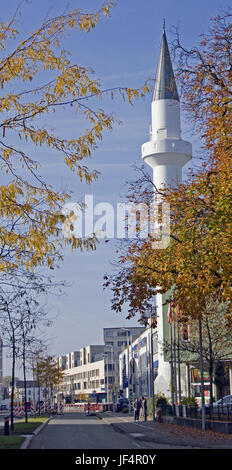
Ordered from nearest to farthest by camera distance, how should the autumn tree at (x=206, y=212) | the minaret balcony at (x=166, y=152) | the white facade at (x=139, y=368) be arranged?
the autumn tree at (x=206, y=212) < the white facade at (x=139, y=368) < the minaret balcony at (x=166, y=152)

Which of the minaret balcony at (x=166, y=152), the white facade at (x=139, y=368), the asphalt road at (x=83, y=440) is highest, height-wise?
the minaret balcony at (x=166, y=152)

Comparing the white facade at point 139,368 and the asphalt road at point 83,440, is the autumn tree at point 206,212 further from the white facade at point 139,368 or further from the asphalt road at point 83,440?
the white facade at point 139,368

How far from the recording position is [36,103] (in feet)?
47.8

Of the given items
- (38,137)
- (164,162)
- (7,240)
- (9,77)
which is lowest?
(7,240)

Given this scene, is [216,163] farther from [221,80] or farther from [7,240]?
[7,240]

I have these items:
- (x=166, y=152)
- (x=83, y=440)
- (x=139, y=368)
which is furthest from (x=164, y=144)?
(x=83, y=440)

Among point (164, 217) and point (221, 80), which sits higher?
point (221, 80)

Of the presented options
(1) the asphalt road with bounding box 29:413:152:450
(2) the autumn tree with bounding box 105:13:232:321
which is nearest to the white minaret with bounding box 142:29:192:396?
(1) the asphalt road with bounding box 29:413:152:450

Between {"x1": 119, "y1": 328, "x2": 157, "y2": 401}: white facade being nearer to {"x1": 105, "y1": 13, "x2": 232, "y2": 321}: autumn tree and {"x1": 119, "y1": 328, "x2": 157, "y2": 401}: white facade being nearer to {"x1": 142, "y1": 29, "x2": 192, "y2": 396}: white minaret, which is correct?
{"x1": 142, "y1": 29, "x2": 192, "y2": 396}: white minaret

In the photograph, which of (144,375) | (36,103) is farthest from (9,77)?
(144,375)

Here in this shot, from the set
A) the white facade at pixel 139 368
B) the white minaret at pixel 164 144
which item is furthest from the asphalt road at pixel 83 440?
the white minaret at pixel 164 144
